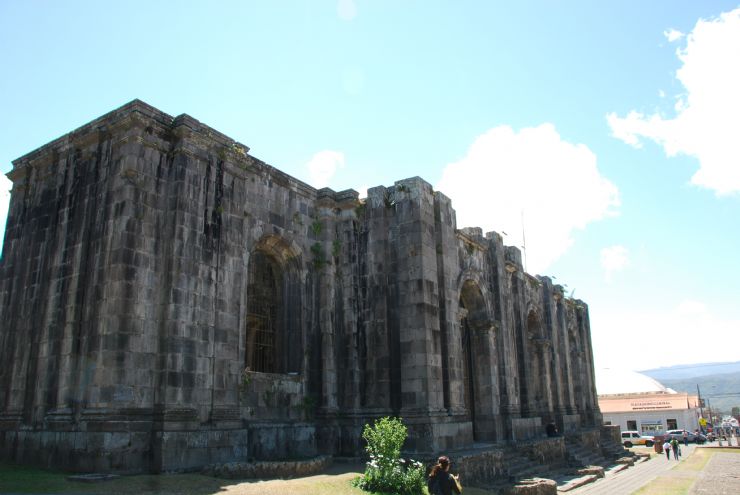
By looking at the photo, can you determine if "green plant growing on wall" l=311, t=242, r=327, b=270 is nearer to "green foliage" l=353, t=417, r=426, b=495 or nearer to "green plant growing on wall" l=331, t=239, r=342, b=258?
"green plant growing on wall" l=331, t=239, r=342, b=258

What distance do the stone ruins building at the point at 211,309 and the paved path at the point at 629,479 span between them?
2981mm

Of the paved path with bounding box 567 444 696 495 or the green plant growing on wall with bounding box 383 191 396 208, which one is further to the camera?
the paved path with bounding box 567 444 696 495

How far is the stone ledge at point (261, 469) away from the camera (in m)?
11.5

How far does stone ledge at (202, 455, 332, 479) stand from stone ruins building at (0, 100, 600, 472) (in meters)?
0.79

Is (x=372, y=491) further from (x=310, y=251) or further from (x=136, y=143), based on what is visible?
(x=136, y=143)

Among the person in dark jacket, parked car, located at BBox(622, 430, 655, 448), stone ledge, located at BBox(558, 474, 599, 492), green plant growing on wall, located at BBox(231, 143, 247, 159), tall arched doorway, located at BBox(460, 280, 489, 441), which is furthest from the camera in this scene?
parked car, located at BBox(622, 430, 655, 448)

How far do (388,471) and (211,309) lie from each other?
5.17 metres

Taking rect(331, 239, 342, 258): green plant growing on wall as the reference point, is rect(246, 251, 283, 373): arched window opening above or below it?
below

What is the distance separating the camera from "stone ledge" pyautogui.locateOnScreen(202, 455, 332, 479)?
1149 centimetres

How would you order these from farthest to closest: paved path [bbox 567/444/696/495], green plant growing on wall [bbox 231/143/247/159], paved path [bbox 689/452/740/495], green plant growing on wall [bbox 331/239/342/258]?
1. paved path [bbox 567/444/696/495]
2. paved path [bbox 689/452/740/495]
3. green plant growing on wall [bbox 331/239/342/258]
4. green plant growing on wall [bbox 231/143/247/159]

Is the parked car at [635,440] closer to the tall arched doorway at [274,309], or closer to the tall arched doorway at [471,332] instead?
the tall arched doorway at [471,332]

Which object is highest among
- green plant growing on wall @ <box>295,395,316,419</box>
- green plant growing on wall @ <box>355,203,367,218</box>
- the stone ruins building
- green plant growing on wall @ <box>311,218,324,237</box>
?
green plant growing on wall @ <box>355,203,367,218</box>

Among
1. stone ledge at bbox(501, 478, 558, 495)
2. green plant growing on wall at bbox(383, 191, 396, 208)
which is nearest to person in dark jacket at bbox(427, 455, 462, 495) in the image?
stone ledge at bbox(501, 478, 558, 495)

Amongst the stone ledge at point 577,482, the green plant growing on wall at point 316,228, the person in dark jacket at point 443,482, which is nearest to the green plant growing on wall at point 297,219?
the green plant growing on wall at point 316,228
